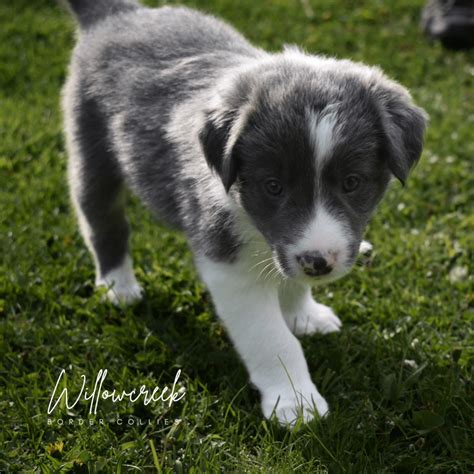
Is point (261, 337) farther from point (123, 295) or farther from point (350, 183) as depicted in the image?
point (123, 295)

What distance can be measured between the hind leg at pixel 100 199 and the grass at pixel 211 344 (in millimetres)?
148

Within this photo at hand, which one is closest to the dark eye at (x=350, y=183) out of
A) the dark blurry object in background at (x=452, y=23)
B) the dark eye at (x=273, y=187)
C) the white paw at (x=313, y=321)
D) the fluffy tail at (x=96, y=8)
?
the dark eye at (x=273, y=187)

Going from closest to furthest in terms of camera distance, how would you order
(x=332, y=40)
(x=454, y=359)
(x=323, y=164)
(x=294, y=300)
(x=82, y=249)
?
(x=323, y=164), (x=454, y=359), (x=294, y=300), (x=82, y=249), (x=332, y=40)

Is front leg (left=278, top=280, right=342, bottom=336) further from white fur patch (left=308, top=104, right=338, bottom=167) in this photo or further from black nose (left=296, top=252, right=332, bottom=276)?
white fur patch (left=308, top=104, right=338, bottom=167)

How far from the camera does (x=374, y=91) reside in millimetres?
3322

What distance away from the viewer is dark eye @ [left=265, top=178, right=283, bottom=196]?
319cm

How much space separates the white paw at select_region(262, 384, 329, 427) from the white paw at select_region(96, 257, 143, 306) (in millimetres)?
1165

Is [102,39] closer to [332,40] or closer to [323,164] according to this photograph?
[323,164]

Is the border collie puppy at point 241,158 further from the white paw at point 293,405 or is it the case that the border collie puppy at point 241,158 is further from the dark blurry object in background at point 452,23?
the dark blurry object in background at point 452,23

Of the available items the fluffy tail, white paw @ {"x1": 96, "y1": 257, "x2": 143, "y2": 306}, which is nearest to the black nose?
white paw @ {"x1": 96, "y1": 257, "x2": 143, "y2": 306}

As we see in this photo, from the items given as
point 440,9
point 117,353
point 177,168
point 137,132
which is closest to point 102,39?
point 137,132

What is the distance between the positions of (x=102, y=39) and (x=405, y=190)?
2.39 m

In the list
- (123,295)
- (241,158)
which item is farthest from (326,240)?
(123,295)

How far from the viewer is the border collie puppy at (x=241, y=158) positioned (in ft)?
10.2
